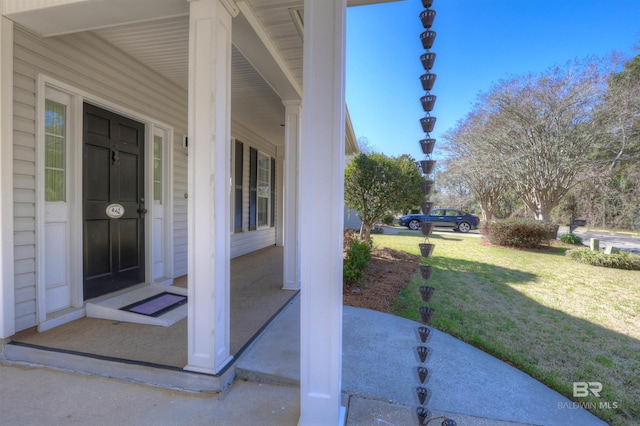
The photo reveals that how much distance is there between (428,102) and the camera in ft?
5.02

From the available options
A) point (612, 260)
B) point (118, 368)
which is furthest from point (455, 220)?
point (118, 368)

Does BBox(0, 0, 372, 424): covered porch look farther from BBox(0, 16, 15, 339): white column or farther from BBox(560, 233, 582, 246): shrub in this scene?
BBox(560, 233, 582, 246): shrub

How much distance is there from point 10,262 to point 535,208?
1469 cm

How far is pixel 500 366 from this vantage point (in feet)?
7.54

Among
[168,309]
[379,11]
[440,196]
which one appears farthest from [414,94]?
[440,196]

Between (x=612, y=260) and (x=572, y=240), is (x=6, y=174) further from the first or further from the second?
(x=572, y=240)

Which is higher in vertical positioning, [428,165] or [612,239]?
[428,165]

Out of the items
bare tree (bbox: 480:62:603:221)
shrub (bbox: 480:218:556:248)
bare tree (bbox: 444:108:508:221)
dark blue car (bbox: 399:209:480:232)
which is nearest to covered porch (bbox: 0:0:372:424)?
shrub (bbox: 480:218:556:248)

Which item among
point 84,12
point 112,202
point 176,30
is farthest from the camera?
point 112,202

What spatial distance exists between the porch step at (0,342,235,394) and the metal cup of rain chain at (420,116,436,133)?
197 centimetres

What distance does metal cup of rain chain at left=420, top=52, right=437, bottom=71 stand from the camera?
4.92ft

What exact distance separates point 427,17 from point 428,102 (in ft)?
1.35

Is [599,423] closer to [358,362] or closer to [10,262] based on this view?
[358,362]

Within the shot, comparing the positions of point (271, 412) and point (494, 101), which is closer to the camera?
point (271, 412)
